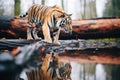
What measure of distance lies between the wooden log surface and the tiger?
1.07 feet

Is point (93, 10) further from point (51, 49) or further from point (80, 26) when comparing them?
point (51, 49)

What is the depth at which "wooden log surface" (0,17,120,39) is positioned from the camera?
600cm

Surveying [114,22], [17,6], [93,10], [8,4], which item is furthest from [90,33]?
[93,10]

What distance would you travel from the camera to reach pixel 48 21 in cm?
504

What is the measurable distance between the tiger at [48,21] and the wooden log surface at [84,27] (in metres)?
0.32

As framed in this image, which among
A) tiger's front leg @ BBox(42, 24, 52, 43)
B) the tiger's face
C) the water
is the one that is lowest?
the water

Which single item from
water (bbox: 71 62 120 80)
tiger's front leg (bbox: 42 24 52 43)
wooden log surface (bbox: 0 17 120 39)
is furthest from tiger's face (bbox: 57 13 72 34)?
A: water (bbox: 71 62 120 80)

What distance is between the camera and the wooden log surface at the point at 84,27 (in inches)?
236

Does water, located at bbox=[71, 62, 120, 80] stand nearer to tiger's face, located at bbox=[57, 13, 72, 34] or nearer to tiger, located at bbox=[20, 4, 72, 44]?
tiger, located at bbox=[20, 4, 72, 44]

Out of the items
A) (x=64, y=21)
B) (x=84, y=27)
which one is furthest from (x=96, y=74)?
(x=84, y=27)

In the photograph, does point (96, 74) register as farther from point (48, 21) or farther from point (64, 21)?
point (64, 21)

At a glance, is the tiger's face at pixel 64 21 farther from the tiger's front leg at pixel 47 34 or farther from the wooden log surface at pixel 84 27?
the wooden log surface at pixel 84 27

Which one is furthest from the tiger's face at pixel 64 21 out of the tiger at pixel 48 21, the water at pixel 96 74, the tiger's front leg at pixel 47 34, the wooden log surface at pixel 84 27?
the water at pixel 96 74

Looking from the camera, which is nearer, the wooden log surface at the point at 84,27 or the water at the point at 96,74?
the water at the point at 96,74
